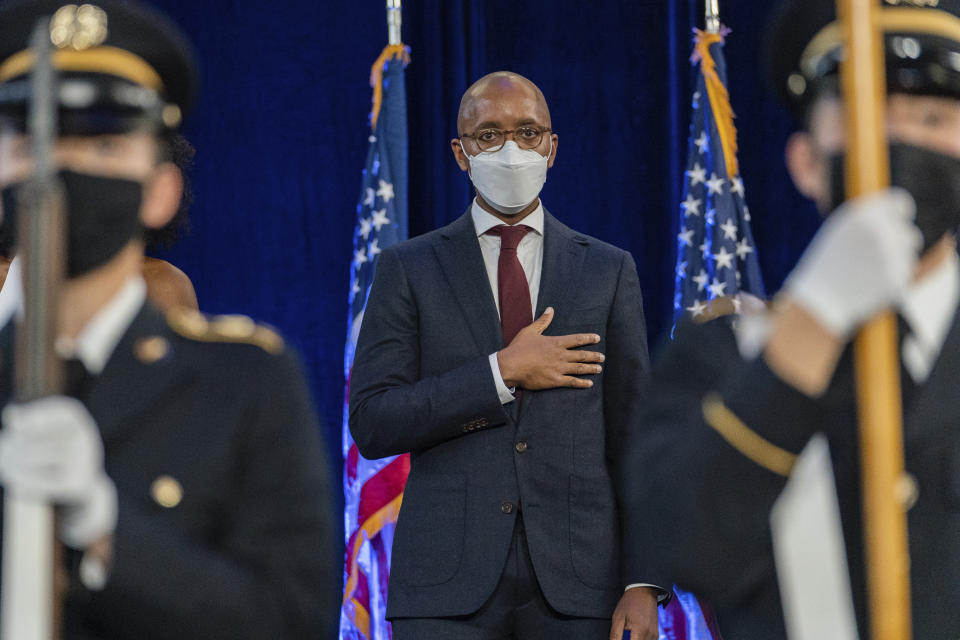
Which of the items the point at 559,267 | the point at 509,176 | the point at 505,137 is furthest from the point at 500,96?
the point at 559,267

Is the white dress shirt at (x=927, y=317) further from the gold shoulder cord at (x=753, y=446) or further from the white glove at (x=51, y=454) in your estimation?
the white glove at (x=51, y=454)

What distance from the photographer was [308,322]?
533 cm

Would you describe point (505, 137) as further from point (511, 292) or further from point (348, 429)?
point (348, 429)

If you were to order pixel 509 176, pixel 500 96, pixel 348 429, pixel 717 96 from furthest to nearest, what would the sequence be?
pixel 717 96
pixel 348 429
pixel 500 96
pixel 509 176

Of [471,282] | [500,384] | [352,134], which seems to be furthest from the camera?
[352,134]

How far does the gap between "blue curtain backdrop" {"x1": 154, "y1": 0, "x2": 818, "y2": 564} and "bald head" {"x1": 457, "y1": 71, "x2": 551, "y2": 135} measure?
172cm

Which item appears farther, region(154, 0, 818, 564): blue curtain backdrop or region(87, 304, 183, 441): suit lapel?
region(154, 0, 818, 564): blue curtain backdrop

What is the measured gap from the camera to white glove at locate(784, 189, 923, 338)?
136 cm

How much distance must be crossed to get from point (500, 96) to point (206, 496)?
6.52 feet

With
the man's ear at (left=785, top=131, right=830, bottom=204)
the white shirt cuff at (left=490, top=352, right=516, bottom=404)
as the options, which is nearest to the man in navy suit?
the white shirt cuff at (left=490, top=352, right=516, bottom=404)

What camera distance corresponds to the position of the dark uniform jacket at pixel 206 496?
5.20 ft

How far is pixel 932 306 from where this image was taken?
1662mm

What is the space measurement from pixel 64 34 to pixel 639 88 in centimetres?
384

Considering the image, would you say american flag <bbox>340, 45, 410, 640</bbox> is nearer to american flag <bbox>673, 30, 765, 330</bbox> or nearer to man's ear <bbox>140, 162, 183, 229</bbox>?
american flag <bbox>673, 30, 765, 330</bbox>
